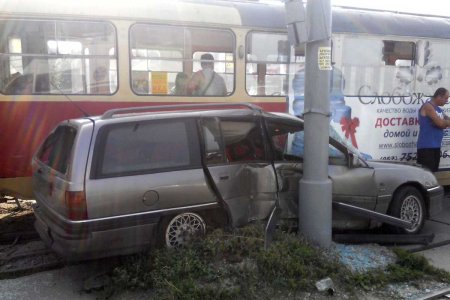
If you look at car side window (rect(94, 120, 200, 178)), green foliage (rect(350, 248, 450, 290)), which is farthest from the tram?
green foliage (rect(350, 248, 450, 290))

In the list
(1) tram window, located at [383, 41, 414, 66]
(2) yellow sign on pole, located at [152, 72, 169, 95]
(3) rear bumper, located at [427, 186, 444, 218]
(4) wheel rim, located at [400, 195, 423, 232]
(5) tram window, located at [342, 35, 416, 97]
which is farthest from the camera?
(1) tram window, located at [383, 41, 414, 66]

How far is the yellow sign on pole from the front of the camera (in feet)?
21.5

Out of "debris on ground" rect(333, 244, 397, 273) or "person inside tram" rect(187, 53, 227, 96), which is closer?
"debris on ground" rect(333, 244, 397, 273)

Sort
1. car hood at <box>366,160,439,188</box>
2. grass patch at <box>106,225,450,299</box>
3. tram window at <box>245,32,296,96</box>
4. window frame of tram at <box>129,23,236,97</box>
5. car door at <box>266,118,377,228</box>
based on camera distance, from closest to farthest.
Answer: grass patch at <box>106,225,450,299</box>
car door at <box>266,118,377,228</box>
car hood at <box>366,160,439,188</box>
window frame of tram at <box>129,23,236,97</box>
tram window at <box>245,32,296,96</box>

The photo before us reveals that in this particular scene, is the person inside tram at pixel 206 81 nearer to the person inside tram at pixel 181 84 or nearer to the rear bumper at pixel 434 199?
the person inside tram at pixel 181 84

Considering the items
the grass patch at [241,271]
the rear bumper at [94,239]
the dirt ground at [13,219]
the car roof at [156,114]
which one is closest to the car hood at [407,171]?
the car roof at [156,114]

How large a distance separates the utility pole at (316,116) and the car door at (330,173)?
27cm

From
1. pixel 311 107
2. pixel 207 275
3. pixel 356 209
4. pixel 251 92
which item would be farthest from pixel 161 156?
pixel 251 92

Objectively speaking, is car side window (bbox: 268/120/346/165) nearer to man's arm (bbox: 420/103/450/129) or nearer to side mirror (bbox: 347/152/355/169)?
side mirror (bbox: 347/152/355/169)

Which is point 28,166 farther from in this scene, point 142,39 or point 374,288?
point 374,288

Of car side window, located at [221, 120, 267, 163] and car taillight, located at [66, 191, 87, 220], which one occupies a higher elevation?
car side window, located at [221, 120, 267, 163]

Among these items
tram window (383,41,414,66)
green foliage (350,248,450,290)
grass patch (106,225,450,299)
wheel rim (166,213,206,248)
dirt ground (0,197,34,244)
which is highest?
tram window (383,41,414,66)

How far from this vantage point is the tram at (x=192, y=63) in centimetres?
602

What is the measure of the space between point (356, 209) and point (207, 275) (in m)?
1.98
